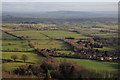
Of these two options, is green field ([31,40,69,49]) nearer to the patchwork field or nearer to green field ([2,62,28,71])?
the patchwork field

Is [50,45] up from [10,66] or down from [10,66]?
up

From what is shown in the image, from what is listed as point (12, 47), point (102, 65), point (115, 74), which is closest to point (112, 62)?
point (102, 65)

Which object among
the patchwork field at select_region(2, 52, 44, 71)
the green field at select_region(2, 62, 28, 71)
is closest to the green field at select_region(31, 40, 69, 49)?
the patchwork field at select_region(2, 52, 44, 71)

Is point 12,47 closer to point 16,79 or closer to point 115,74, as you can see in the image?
point 16,79

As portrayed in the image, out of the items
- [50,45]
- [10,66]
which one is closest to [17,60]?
[10,66]

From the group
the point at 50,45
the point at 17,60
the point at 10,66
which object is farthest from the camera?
the point at 50,45

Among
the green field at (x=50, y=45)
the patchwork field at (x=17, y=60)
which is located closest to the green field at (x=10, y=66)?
the patchwork field at (x=17, y=60)

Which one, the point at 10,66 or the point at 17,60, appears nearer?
the point at 10,66

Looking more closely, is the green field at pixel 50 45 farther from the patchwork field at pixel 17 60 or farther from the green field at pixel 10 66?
the green field at pixel 10 66

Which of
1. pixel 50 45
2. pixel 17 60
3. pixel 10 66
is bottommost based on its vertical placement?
pixel 10 66

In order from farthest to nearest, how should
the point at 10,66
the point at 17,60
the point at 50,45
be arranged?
1. the point at 50,45
2. the point at 17,60
3. the point at 10,66

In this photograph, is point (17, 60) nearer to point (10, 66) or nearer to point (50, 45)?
point (10, 66)
